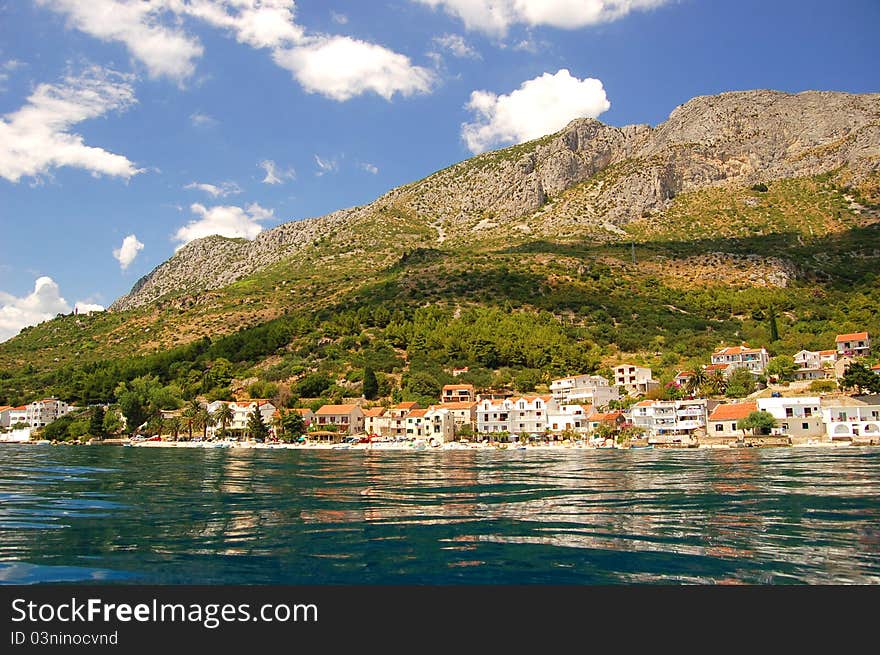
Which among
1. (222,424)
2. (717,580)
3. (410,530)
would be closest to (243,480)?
(410,530)

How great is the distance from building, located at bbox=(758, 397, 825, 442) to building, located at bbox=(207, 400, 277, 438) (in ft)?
186

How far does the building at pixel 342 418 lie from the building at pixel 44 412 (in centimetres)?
4196

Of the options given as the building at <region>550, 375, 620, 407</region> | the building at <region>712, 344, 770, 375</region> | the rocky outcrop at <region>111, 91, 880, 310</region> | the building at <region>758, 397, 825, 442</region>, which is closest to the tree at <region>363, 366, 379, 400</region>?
the building at <region>550, 375, 620, 407</region>

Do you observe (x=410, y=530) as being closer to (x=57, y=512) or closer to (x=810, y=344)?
(x=57, y=512)

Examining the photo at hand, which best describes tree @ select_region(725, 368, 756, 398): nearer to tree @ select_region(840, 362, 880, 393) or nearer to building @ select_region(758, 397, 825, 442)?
tree @ select_region(840, 362, 880, 393)

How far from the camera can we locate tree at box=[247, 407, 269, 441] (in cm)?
7550

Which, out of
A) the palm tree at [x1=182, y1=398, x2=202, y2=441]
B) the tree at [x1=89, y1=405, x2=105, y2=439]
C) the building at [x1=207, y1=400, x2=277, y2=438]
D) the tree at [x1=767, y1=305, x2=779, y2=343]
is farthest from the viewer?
the tree at [x1=767, y1=305, x2=779, y2=343]

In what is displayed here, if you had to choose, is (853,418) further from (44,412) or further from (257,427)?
(44,412)

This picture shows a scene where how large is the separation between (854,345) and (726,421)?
89.3ft

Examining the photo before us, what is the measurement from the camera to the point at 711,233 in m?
135

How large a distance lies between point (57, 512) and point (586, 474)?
21.0 metres

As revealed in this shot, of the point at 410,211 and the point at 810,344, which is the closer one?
the point at 810,344

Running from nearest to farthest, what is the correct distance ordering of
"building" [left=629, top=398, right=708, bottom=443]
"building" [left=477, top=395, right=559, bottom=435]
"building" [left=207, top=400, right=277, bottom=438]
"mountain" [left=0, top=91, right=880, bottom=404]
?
"building" [left=629, top=398, right=708, bottom=443]
"building" [left=477, top=395, right=559, bottom=435]
"building" [left=207, top=400, right=277, bottom=438]
"mountain" [left=0, top=91, right=880, bottom=404]

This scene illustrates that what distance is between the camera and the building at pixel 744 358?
2918 inches
